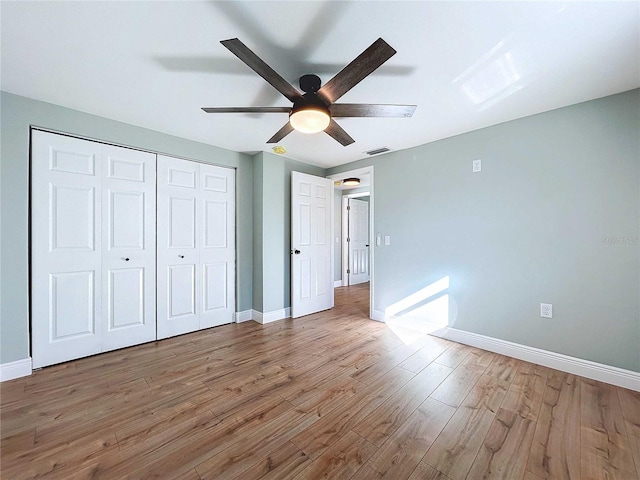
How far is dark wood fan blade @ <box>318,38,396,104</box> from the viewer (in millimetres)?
1227

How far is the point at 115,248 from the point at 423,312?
3.49 m

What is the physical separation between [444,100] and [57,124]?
3.37 meters

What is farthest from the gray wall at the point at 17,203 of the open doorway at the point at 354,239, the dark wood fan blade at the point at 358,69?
the open doorway at the point at 354,239

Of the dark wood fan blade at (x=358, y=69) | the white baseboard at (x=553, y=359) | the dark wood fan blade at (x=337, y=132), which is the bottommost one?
the white baseboard at (x=553, y=359)

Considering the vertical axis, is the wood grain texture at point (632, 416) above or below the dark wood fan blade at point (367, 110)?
below

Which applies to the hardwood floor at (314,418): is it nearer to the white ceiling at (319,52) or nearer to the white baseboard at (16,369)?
the white baseboard at (16,369)

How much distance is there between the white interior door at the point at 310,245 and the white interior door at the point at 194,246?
86cm

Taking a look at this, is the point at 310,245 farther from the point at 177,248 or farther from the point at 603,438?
the point at 603,438

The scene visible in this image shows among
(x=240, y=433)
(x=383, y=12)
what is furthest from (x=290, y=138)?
(x=240, y=433)

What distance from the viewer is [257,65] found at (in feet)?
4.42

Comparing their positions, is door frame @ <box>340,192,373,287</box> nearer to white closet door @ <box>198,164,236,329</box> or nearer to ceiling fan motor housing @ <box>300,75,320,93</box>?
white closet door @ <box>198,164,236,329</box>

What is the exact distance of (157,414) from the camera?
1.71 metres

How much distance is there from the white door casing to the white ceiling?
52 centimetres

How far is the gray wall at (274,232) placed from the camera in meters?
3.55
